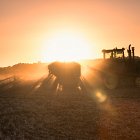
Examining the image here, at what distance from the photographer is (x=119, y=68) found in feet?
86.9

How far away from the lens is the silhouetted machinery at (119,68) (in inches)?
1045

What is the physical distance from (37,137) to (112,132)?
121 inches

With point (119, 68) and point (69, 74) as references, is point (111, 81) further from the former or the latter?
point (69, 74)

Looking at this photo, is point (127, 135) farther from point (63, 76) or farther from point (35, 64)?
point (35, 64)

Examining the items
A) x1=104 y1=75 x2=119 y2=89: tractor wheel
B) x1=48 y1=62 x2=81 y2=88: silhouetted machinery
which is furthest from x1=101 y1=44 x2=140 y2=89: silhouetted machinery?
x1=48 y1=62 x2=81 y2=88: silhouetted machinery

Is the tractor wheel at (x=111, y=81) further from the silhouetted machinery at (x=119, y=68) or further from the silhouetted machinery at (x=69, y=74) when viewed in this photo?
the silhouetted machinery at (x=69, y=74)

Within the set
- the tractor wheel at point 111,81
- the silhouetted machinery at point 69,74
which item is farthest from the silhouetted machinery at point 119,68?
the silhouetted machinery at point 69,74

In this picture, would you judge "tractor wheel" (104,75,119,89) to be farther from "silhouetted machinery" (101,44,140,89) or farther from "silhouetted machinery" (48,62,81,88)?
"silhouetted machinery" (48,62,81,88)

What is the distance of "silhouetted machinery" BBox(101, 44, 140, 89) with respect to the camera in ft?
87.0

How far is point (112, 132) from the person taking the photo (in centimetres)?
1289

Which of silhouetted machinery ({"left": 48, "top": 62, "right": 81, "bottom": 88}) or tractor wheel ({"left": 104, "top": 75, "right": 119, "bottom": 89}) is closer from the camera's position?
tractor wheel ({"left": 104, "top": 75, "right": 119, "bottom": 89})

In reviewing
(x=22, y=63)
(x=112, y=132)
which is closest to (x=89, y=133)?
(x=112, y=132)

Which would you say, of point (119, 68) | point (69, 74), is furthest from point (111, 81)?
point (69, 74)

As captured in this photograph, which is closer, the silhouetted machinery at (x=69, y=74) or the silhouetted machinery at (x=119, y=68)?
the silhouetted machinery at (x=119, y=68)
